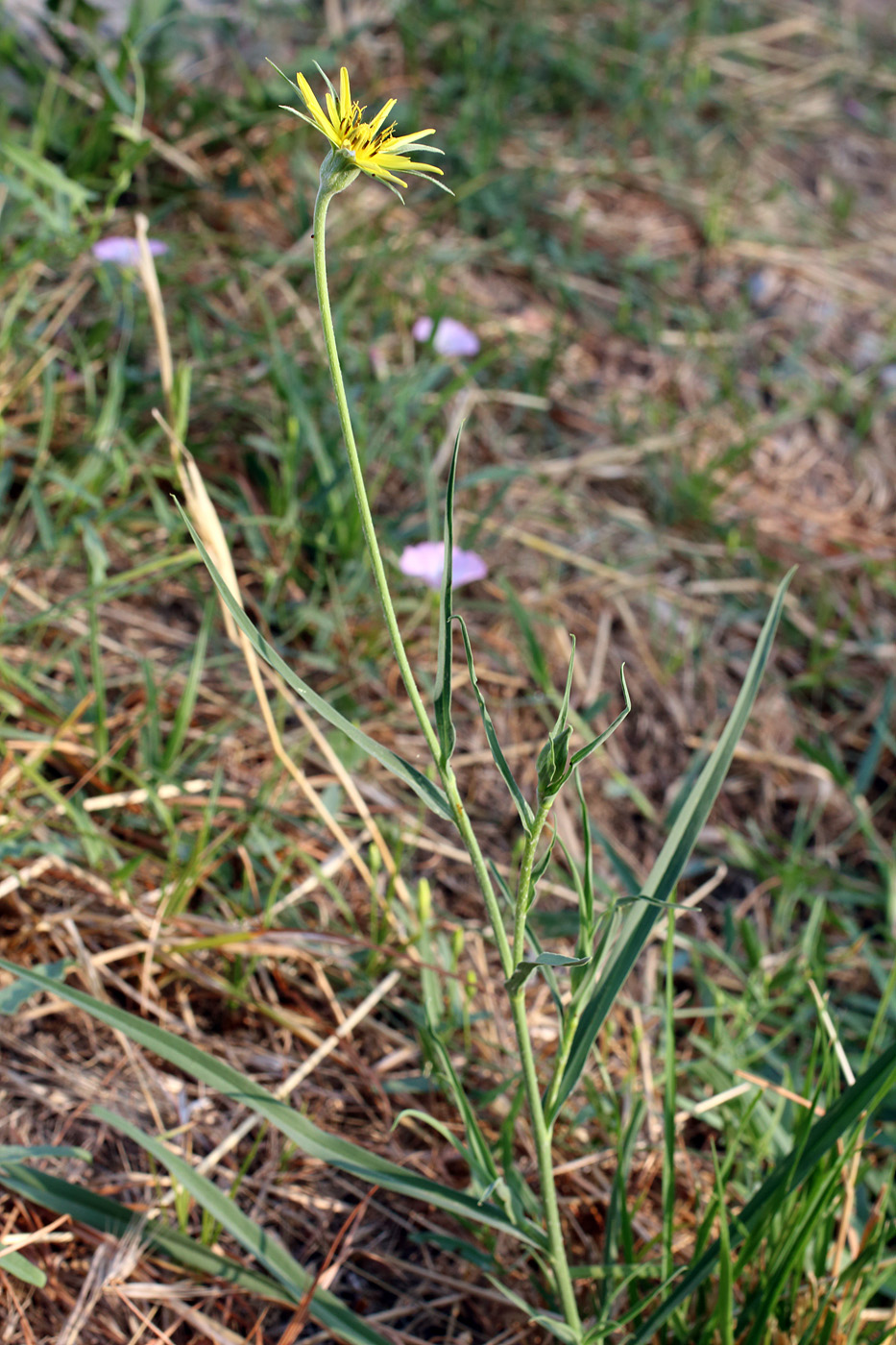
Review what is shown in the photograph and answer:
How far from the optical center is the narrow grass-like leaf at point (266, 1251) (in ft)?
2.93

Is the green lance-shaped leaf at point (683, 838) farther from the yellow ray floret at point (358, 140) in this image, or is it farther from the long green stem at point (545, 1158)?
the yellow ray floret at point (358, 140)

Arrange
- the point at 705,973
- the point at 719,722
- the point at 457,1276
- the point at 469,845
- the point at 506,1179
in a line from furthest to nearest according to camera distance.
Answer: the point at 719,722 < the point at 705,973 < the point at 457,1276 < the point at 506,1179 < the point at 469,845

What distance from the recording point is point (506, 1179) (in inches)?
35.8

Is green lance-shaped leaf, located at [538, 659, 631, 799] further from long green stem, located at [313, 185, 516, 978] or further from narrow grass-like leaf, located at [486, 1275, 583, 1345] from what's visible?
narrow grass-like leaf, located at [486, 1275, 583, 1345]

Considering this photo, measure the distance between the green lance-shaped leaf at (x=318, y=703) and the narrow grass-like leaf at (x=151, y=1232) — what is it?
0.49 m

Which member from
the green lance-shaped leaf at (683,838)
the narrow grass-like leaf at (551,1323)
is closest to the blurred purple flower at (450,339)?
the green lance-shaped leaf at (683,838)

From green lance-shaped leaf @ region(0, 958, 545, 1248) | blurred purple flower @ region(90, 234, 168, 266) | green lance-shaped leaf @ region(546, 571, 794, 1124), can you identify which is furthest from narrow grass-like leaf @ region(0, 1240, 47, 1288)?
blurred purple flower @ region(90, 234, 168, 266)

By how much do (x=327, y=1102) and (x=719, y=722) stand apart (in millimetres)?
908

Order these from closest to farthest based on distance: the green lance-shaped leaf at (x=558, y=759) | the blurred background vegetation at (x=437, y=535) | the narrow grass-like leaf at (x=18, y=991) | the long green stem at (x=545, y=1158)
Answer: the green lance-shaped leaf at (x=558, y=759) < the long green stem at (x=545, y=1158) < the narrow grass-like leaf at (x=18, y=991) < the blurred background vegetation at (x=437, y=535)

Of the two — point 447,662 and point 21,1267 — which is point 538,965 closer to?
point 447,662

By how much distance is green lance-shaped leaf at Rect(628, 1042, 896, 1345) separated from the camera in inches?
31.5

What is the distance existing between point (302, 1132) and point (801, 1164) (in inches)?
15.2

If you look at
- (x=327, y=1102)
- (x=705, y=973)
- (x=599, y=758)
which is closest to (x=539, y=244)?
(x=599, y=758)

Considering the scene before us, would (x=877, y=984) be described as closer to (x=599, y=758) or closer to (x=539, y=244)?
(x=599, y=758)
